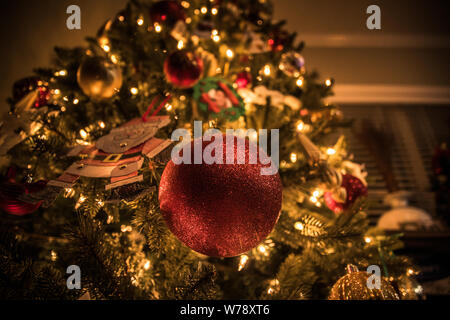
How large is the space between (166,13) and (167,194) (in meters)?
0.79

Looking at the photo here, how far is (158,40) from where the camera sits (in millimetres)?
943

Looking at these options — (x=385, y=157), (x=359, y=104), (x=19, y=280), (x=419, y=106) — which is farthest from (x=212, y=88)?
(x=419, y=106)

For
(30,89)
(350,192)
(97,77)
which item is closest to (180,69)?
(97,77)

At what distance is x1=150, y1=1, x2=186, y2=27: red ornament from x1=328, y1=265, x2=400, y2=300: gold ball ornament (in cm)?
94

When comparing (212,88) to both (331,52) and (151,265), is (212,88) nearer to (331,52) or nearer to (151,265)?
(151,265)

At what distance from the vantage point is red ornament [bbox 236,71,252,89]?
995 millimetres

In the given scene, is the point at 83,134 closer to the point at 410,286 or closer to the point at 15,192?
the point at 15,192

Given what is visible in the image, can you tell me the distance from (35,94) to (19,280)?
20.8 inches

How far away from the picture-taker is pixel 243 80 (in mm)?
998

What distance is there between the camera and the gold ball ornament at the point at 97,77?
0.67m

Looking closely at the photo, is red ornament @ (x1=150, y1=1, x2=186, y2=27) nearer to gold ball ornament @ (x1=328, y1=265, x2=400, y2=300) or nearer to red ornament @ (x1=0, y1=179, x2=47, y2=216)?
red ornament @ (x1=0, y1=179, x2=47, y2=216)

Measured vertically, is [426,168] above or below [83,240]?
below

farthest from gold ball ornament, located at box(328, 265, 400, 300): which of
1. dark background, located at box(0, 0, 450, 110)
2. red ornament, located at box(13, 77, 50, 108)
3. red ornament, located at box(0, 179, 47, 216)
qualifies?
dark background, located at box(0, 0, 450, 110)
